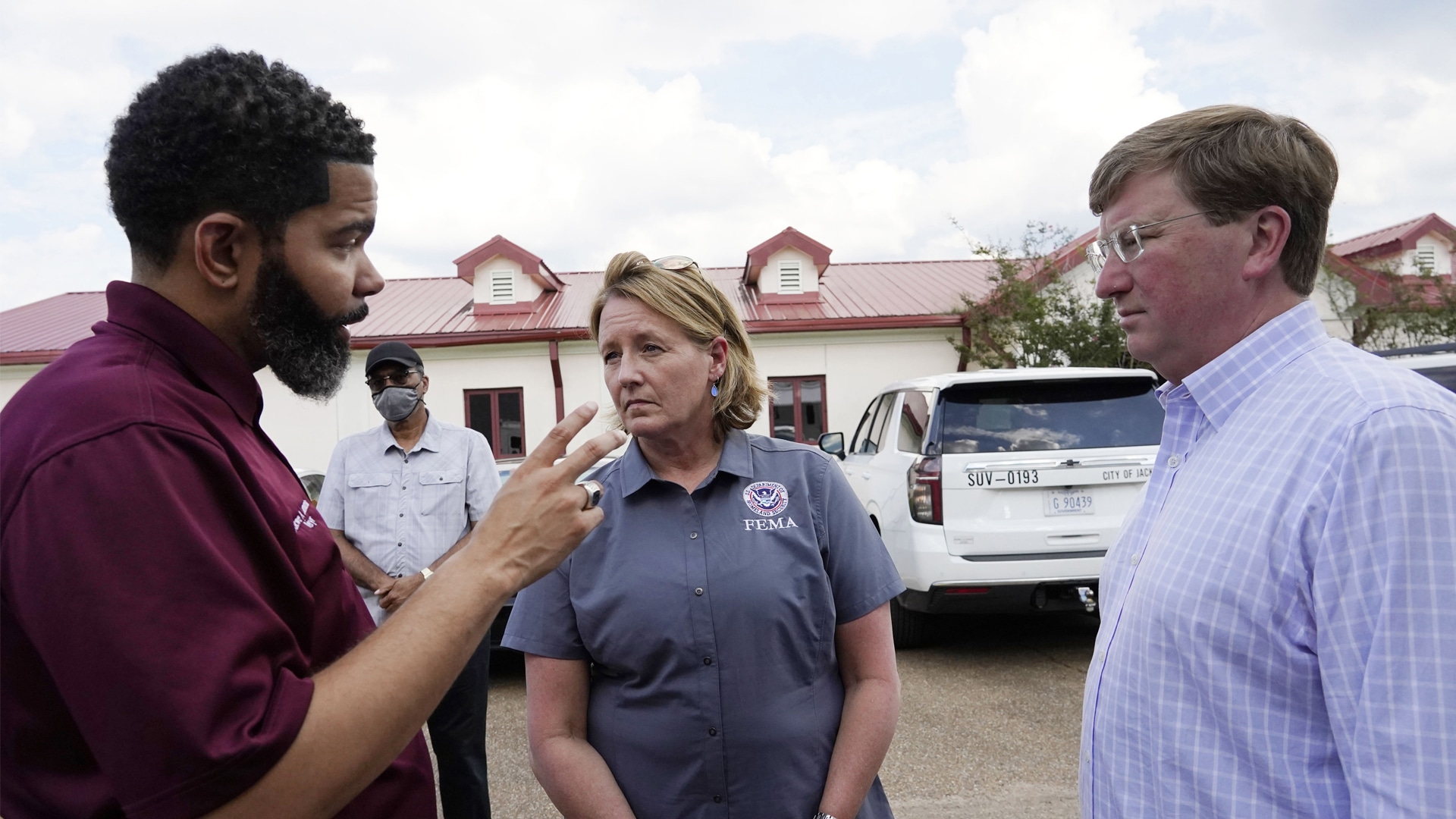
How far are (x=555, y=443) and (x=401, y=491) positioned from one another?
10.5ft

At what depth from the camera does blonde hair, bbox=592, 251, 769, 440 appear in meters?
2.28

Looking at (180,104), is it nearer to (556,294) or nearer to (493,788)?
(493,788)

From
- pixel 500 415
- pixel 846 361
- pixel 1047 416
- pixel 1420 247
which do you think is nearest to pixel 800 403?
pixel 846 361

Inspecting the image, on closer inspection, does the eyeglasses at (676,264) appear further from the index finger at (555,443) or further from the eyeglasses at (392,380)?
the eyeglasses at (392,380)

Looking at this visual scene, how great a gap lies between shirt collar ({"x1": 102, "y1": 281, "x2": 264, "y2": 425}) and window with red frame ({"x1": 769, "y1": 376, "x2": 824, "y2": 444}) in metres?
15.3

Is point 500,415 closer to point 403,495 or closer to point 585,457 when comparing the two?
point 403,495

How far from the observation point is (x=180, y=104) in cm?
125

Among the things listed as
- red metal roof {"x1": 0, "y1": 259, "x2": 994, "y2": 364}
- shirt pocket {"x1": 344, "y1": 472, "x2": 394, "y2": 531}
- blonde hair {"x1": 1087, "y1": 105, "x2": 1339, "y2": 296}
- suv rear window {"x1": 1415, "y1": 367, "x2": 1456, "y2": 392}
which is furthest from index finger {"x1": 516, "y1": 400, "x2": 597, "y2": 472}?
red metal roof {"x1": 0, "y1": 259, "x2": 994, "y2": 364}

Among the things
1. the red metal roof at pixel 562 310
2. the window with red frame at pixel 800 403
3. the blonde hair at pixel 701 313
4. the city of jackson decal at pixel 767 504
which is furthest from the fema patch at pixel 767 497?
the window with red frame at pixel 800 403

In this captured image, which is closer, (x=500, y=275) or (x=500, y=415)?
(x=500, y=415)

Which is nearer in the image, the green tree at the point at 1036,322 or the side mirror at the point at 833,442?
the side mirror at the point at 833,442

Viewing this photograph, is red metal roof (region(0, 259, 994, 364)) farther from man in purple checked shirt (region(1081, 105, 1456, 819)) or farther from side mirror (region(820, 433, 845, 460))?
man in purple checked shirt (region(1081, 105, 1456, 819))

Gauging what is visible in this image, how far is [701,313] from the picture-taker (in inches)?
91.6

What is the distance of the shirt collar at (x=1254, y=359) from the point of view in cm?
159
